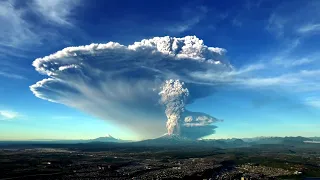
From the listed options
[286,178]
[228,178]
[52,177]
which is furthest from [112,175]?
[286,178]

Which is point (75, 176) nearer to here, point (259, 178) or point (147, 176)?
point (147, 176)

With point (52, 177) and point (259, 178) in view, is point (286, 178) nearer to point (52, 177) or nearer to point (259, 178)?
point (259, 178)

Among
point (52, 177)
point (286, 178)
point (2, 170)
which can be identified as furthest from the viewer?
point (2, 170)

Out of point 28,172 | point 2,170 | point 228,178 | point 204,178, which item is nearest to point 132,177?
point 204,178

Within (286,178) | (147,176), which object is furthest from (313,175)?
(147,176)

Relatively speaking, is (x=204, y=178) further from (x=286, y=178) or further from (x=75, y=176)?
(x=75, y=176)

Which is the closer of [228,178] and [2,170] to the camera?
[228,178]

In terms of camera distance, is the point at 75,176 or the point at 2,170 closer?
the point at 75,176

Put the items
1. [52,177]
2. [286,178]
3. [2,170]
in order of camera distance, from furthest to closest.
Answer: [2,170]
[286,178]
[52,177]
